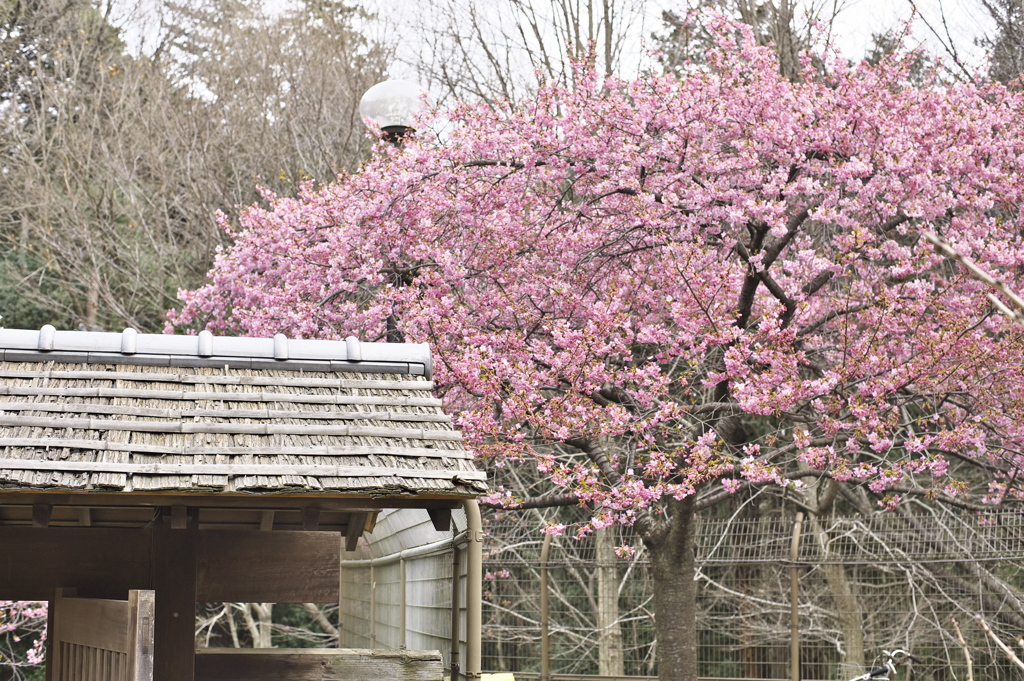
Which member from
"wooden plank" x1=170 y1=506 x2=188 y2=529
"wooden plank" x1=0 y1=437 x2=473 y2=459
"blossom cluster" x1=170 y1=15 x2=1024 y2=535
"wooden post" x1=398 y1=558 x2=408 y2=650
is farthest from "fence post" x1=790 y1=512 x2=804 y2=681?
"wooden plank" x1=170 y1=506 x2=188 y2=529

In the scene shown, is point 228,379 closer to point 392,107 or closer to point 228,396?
point 228,396

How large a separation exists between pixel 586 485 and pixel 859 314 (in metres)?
2.66

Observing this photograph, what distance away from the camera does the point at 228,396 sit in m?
4.09

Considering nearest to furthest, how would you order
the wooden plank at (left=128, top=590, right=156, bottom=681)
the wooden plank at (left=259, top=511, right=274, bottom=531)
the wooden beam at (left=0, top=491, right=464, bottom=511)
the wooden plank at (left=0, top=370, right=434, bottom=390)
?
the wooden plank at (left=128, top=590, right=156, bottom=681) < the wooden beam at (left=0, top=491, right=464, bottom=511) < the wooden plank at (left=0, top=370, right=434, bottom=390) < the wooden plank at (left=259, top=511, right=274, bottom=531)

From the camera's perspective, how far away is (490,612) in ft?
42.7

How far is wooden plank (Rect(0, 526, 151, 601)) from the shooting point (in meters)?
4.29

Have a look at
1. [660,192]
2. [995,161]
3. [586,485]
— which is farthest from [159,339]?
[995,161]

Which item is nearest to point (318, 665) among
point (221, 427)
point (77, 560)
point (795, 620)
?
point (77, 560)

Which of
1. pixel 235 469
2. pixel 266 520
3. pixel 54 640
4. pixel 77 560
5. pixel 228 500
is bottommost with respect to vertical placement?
pixel 54 640

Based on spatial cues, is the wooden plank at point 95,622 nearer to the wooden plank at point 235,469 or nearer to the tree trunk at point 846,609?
the wooden plank at point 235,469

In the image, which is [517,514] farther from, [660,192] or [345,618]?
[660,192]

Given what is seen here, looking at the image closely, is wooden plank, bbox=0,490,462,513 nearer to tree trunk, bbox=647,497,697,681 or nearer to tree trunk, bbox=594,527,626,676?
tree trunk, bbox=647,497,697,681

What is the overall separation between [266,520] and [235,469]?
1.44 metres

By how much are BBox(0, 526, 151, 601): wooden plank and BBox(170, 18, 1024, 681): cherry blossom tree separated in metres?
3.13
